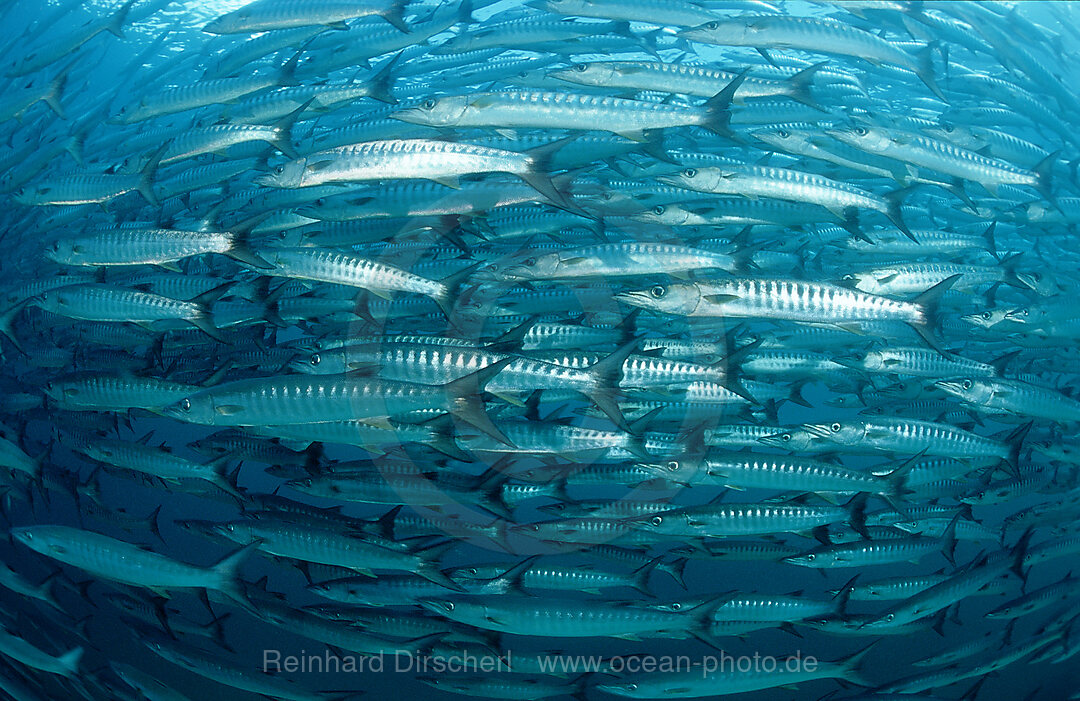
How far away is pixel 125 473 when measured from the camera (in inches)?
254

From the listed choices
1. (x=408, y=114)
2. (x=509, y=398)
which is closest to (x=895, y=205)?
(x=509, y=398)

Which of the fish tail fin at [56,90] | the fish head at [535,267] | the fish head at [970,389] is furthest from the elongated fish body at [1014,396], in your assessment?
the fish tail fin at [56,90]

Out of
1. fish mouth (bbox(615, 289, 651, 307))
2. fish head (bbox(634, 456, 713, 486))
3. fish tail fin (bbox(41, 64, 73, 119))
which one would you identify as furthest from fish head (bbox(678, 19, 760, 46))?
fish tail fin (bbox(41, 64, 73, 119))

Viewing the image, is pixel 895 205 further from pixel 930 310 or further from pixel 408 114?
pixel 408 114

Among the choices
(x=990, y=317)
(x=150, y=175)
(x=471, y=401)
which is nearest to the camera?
(x=471, y=401)

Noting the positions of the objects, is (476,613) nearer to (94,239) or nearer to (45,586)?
(45,586)

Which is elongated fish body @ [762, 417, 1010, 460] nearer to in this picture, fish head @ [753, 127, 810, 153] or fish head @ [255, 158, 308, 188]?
fish head @ [753, 127, 810, 153]

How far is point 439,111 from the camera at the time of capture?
3.55 m

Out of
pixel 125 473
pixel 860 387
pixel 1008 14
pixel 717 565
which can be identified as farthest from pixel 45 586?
pixel 1008 14

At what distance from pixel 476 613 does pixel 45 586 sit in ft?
11.4

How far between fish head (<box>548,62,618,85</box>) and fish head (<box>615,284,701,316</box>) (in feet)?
5.53

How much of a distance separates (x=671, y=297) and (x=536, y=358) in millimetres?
1001

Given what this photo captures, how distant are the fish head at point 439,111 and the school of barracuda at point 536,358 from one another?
22mm

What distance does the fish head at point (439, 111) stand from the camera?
350cm
